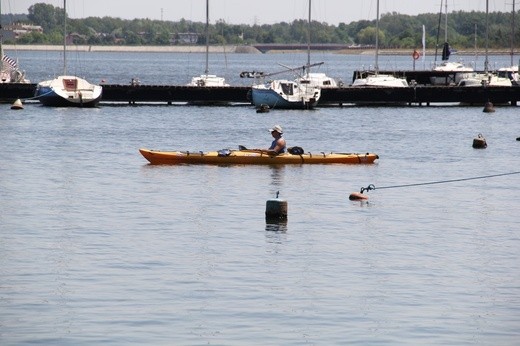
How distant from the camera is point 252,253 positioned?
34.4 m

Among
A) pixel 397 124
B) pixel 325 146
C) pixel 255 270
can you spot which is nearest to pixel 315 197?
pixel 255 270

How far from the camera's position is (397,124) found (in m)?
93.9

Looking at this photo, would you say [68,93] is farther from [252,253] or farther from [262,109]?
[252,253]

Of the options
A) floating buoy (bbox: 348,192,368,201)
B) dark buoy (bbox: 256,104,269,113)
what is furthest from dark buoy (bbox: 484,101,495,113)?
floating buoy (bbox: 348,192,368,201)

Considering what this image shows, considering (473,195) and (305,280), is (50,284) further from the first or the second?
(473,195)

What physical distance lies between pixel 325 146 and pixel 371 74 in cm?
4755

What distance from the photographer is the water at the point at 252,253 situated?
2612cm

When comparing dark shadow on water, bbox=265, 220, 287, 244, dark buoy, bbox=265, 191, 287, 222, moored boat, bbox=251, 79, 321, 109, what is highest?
dark buoy, bbox=265, 191, 287, 222

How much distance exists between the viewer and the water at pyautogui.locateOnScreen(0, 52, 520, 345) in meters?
26.1

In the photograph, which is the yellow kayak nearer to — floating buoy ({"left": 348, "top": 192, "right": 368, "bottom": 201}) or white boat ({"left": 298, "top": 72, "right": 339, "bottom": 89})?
floating buoy ({"left": 348, "top": 192, "right": 368, "bottom": 201})

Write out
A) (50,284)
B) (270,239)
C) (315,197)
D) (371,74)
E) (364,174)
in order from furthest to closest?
(371,74) < (364,174) < (315,197) < (270,239) < (50,284)

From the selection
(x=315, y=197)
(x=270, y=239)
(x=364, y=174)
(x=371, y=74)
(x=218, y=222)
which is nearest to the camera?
(x=270, y=239)

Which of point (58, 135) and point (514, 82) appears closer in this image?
point (58, 135)

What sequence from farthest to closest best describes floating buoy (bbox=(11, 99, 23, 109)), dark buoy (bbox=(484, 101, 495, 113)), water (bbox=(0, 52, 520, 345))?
dark buoy (bbox=(484, 101, 495, 113)), floating buoy (bbox=(11, 99, 23, 109)), water (bbox=(0, 52, 520, 345))
